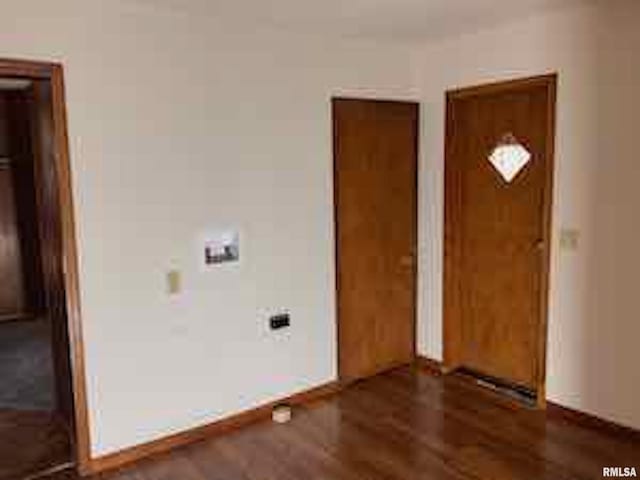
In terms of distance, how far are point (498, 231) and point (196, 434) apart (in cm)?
234

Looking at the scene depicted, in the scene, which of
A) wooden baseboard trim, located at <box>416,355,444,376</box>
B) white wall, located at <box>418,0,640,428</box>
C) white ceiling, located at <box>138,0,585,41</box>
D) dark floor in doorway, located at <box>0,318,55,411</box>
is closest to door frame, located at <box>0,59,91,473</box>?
white ceiling, located at <box>138,0,585,41</box>

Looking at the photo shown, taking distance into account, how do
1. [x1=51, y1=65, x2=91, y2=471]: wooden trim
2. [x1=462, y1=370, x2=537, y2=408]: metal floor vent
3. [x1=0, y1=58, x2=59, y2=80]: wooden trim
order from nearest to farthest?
[x1=0, y1=58, x2=59, y2=80]: wooden trim
[x1=51, y1=65, x2=91, y2=471]: wooden trim
[x1=462, y1=370, x2=537, y2=408]: metal floor vent

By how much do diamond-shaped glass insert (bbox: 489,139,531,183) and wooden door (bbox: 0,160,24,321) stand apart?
521 cm

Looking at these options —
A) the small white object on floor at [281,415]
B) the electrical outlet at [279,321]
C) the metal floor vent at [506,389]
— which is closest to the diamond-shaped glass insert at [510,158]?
the metal floor vent at [506,389]

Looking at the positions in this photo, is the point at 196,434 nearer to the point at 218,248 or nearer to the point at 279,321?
the point at 279,321

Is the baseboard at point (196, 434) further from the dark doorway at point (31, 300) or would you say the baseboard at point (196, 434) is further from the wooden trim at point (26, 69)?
the wooden trim at point (26, 69)

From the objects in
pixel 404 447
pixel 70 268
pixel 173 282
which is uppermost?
pixel 70 268

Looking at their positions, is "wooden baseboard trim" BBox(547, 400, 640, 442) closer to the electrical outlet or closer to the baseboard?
the baseboard

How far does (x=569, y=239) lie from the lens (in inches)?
127

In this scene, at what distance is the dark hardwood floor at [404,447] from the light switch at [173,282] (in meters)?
0.90

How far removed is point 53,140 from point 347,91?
187 cm

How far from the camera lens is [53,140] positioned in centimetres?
266

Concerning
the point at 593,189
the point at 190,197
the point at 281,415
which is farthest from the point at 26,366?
the point at 593,189

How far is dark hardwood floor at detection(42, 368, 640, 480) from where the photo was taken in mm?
2826
